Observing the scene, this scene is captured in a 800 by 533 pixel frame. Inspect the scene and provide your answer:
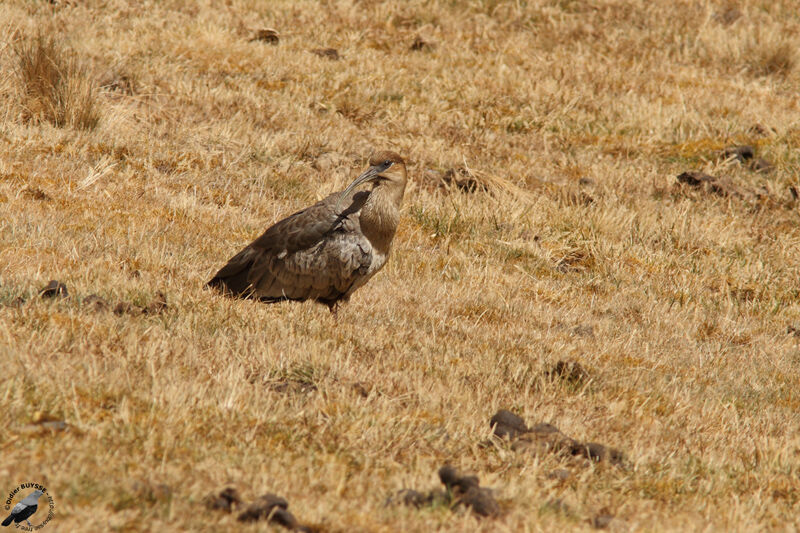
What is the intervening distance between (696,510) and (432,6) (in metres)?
14.4

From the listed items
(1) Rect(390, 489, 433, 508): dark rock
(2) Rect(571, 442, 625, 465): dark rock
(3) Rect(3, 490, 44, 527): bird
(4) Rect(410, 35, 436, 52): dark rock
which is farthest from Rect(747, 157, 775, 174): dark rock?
(3) Rect(3, 490, 44, 527): bird

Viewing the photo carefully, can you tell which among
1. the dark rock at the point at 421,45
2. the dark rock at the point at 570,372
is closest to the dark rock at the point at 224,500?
the dark rock at the point at 570,372

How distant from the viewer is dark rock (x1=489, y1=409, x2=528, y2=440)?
510 cm

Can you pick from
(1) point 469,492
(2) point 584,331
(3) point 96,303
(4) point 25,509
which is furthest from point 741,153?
(4) point 25,509

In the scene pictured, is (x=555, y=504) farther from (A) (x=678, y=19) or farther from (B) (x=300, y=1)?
(A) (x=678, y=19)

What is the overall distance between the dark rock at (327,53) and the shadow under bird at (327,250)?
7.92 metres

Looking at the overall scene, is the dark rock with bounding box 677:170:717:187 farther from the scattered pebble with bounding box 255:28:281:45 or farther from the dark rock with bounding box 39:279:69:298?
the dark rock with bounding box 39:279:69:298

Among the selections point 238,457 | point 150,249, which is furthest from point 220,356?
point 150,249

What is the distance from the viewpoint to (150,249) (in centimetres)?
783

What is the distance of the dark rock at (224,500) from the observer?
3.75 meters

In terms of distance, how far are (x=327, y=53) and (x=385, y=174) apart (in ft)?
26.9

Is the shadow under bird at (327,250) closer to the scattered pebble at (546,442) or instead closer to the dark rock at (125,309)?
the dark rock at (125,309)

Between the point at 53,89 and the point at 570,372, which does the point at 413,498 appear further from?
the point at 53,89

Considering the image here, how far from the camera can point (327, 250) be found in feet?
23.5
